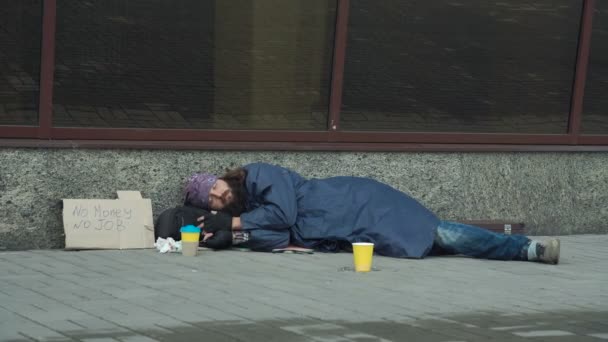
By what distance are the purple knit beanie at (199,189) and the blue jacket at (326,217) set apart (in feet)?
0.99

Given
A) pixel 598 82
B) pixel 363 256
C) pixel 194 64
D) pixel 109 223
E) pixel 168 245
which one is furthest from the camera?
pixel 598 82

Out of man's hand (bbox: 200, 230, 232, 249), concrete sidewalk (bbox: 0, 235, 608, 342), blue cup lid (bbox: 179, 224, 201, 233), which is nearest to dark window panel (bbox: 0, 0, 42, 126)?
concrete sidewalk (bbox: 0, 235, 608, 342)

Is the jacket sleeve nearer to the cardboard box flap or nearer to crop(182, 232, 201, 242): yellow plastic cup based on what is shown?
crop(182, 232, 201, 242): yellow plastic cup

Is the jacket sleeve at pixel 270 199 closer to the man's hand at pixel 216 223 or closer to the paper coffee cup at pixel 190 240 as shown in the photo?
the man's hand at pixel 216 223

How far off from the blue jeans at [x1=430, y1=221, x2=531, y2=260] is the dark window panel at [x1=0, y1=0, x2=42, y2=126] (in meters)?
3.08

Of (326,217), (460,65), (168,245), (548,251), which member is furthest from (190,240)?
(460,65)

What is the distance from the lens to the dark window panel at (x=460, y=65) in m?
9.53

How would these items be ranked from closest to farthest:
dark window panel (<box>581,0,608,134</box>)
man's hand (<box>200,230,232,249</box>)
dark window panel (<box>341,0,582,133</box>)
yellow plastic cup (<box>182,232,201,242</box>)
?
yellow plastic cup (<box>182,232,201,242</box>)
man's hand (<box>200,230,232,249</box>)
dark window panel (<box>341,0,582,133</box>)
dark window panel (<box>581,0,608,134</box>)

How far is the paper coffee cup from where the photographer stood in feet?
25.6

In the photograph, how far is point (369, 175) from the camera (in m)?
9.41

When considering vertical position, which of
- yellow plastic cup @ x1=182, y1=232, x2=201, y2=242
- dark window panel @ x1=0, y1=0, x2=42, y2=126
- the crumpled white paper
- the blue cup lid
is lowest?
the crumpled white paper

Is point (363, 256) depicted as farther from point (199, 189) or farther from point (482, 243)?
point (199, 189)

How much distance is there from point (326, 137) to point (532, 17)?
2.36 m

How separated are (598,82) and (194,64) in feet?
13.4
